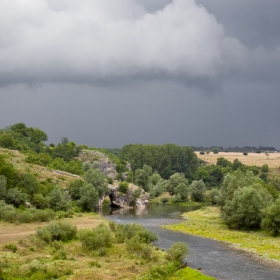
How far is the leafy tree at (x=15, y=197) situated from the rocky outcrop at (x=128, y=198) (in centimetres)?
4551

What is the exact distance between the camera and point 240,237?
61.4m

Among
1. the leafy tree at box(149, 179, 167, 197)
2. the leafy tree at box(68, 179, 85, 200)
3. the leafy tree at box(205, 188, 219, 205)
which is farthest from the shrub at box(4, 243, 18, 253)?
the leafy tree at box(149, 179, 167, 197)

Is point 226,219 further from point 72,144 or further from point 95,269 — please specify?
point 72,144

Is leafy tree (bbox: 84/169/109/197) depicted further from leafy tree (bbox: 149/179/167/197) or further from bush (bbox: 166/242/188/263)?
bush (bbox: 166/242/188/263)

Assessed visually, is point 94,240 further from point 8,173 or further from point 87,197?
point 87,197

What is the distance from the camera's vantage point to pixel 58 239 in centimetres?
4650

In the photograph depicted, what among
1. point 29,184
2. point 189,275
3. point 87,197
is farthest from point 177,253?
point 87,197

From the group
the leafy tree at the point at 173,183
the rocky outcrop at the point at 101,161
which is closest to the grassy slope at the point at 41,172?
the rocky outcrop at the point at 101,161

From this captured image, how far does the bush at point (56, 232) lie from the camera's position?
4440cm

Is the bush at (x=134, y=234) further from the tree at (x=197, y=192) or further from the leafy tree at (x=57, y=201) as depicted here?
the tree at (x=197, y=192)

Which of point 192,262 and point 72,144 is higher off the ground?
point 72,144

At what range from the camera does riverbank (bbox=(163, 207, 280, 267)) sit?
4869 centimetres

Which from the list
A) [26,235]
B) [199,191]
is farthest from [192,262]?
[199,191]

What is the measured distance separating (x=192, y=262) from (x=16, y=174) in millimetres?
49081
